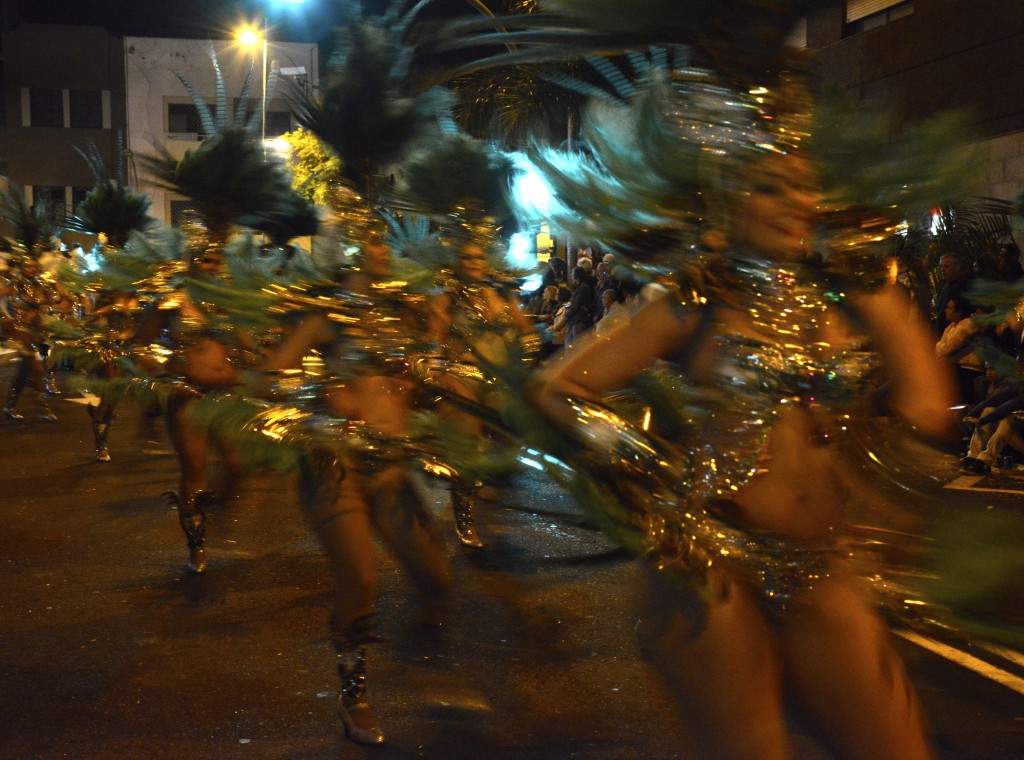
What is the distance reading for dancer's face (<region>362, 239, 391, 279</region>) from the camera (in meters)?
4.64

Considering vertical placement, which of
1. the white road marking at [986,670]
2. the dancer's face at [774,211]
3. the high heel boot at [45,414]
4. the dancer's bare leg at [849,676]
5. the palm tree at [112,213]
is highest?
the palm tree at [112,213]

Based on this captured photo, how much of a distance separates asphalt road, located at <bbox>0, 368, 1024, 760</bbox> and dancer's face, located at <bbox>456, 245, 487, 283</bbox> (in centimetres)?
172

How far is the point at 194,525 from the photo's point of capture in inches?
259

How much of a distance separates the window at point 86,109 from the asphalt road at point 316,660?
3712cm

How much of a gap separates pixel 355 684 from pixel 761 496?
7.68 feet

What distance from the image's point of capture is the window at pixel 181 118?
39844 millimetres

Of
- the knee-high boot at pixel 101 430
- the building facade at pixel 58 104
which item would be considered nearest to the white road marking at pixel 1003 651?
the knee-high boot at pixel 101 430

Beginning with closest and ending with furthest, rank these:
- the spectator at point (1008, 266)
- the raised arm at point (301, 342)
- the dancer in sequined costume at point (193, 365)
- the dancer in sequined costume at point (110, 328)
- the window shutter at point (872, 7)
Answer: the raised arm at point (301, 342), the dancer in sequined costume at point (193, 365), the spectator at point (1008, 266), the dancer in sequined costume at point (110, 328), the window shutter at point (872, 7)

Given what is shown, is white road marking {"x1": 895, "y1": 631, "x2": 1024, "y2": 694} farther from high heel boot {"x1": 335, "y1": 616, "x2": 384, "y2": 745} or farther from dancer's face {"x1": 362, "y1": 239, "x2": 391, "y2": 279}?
dancer's face {"x1": 362, "y1": 239, "x2": 391, "y2": 279}

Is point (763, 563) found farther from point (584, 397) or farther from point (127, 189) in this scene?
point (127, 189)

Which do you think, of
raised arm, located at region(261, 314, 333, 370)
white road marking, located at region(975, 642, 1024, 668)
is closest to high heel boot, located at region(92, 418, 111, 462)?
raised arm, located at region(261, 314, 333, 370)

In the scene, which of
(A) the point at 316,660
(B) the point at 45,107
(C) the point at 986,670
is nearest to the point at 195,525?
(A) the point at 316,660

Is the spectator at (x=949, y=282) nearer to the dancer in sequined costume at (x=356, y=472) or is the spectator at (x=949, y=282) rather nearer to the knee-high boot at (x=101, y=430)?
the dancer in sequined costume at (x=356, y=472)

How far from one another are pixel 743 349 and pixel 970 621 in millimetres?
639
